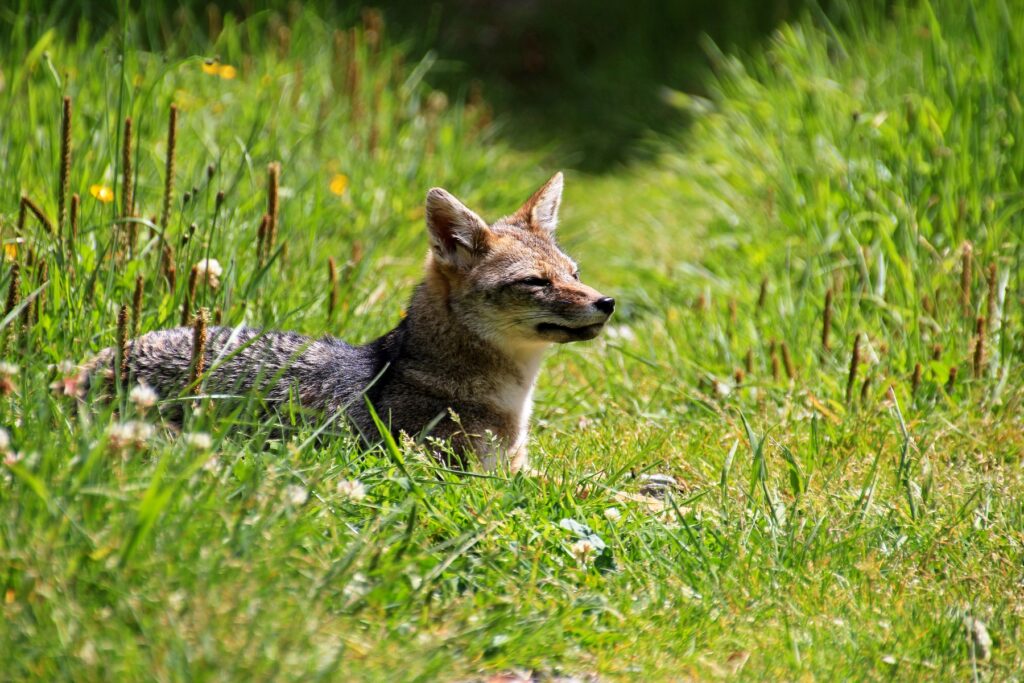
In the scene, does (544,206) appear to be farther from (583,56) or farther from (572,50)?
(583,56)

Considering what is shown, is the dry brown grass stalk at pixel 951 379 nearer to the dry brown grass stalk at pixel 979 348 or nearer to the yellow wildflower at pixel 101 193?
the dry brown grass stalk at pixel 979 348

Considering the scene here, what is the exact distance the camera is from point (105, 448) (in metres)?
2.97

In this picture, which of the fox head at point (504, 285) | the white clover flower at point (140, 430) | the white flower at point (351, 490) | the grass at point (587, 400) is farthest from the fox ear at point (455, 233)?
the white clover flower at point (140, 430)

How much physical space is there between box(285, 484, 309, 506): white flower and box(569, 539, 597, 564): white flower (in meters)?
0.79

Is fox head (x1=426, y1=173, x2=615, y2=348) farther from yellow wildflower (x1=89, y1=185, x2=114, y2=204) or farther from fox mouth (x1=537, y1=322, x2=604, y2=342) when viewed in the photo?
yellow wildflower (x1=89, y1=185, x2=114, y2=204)

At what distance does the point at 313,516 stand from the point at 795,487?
5.03 feet

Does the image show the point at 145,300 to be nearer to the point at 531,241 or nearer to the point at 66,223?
the point at 66,223

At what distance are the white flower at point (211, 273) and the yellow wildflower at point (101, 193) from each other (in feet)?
1.45

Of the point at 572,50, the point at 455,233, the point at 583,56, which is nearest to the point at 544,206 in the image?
the point at 455,233

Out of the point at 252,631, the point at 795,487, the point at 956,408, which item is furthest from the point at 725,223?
the point at 252,631

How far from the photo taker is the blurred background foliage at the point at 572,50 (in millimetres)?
8938

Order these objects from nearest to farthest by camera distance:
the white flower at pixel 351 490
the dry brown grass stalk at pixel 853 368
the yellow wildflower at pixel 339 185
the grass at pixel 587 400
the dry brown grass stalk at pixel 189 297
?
the grass at pixel 587 400
the white flower at pixel 351 490
the dry brown grass stalk at pixel 189 297
the dry brown grass stalk at pixel 853 368
the yellow wildflower at pixel 339 185

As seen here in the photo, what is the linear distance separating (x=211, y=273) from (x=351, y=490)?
1638 mm

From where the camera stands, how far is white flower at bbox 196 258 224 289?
459cm
